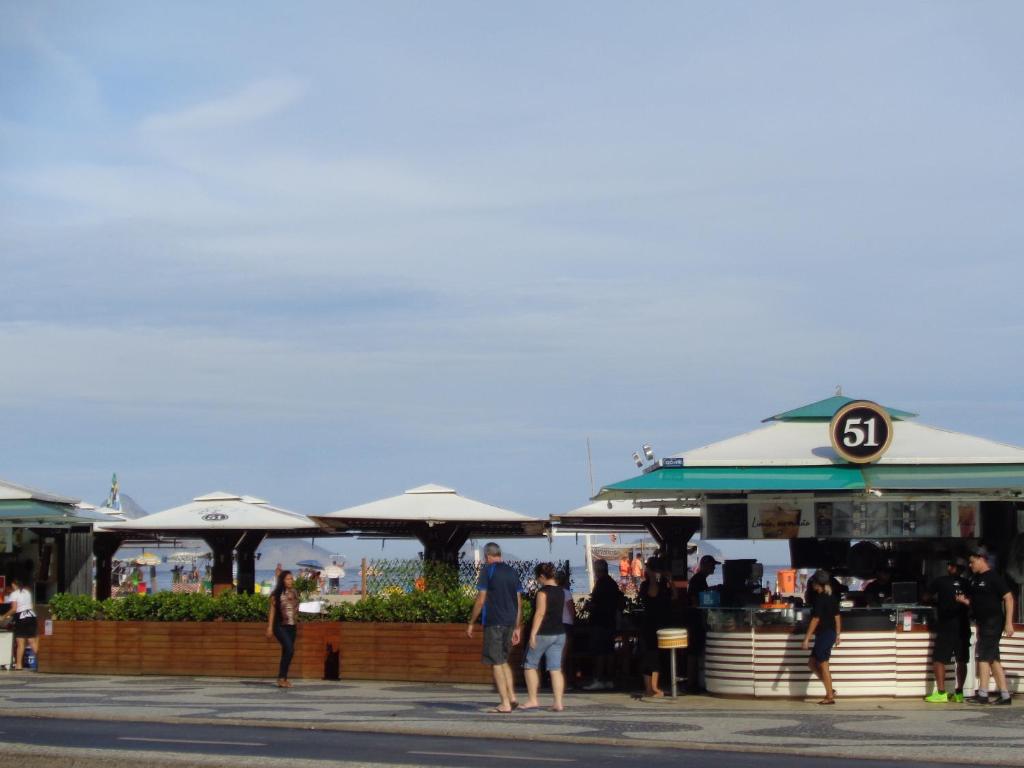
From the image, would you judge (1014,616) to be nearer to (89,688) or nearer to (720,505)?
(720,505)

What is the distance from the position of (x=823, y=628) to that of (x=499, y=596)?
11.9 feet

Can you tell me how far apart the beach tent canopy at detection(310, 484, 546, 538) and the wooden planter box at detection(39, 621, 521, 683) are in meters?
3.69

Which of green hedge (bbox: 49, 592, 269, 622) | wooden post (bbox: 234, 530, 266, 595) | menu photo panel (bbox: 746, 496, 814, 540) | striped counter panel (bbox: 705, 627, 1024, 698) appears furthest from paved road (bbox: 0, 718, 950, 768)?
wooden post (bbox: 234, 530, 266, 595)

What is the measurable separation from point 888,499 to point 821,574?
2.08 metres

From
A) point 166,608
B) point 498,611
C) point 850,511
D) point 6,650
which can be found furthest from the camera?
point 6,650

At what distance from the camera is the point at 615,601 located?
69.0 ft

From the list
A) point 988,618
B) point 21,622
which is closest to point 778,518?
point 988,618

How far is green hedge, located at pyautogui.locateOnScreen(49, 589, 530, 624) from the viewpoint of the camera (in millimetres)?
22000

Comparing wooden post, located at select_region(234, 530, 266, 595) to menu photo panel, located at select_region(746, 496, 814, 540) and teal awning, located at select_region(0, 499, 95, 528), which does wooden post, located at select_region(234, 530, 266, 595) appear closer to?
teal awning, located at select_region(0, 499, 95, 528)

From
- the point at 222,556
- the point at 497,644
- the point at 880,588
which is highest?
the point at 222,556

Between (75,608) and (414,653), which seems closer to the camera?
(414,653)

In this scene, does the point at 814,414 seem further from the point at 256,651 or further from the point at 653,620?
the point at 256,651

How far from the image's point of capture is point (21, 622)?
82.4ft

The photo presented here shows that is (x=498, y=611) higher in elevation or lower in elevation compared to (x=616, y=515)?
lower
